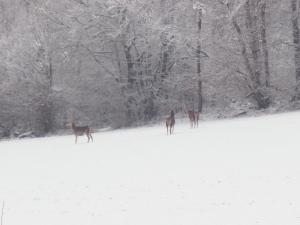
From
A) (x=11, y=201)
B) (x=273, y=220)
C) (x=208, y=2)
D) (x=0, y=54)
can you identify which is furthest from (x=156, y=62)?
(x=273, y=220)

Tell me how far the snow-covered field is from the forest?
14.3m

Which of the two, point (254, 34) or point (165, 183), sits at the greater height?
point (254, 34)

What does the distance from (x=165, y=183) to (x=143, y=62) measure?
81.8 ft

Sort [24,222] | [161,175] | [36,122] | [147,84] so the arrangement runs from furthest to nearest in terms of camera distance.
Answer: [36,122]
[147,84]
[161,175]
[24,222]

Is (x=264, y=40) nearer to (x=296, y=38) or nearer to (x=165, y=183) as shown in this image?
(x=296, y=38)

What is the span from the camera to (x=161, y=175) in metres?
13.7

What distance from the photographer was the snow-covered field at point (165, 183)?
32.9ft

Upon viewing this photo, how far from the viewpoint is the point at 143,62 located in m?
37.1

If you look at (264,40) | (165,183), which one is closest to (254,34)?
(264,40)

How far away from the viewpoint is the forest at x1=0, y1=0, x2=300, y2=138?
34.1 m

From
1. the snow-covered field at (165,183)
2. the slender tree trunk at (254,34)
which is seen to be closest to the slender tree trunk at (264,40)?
the slender tree trunk at (254,34)

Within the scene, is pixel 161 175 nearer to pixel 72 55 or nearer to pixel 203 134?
pixel 203 134

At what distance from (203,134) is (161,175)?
8.23m

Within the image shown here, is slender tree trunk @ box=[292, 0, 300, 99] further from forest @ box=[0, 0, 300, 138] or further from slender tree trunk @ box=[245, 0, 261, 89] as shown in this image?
slender tree trunk @ box=[245, 0, 261, 89]
